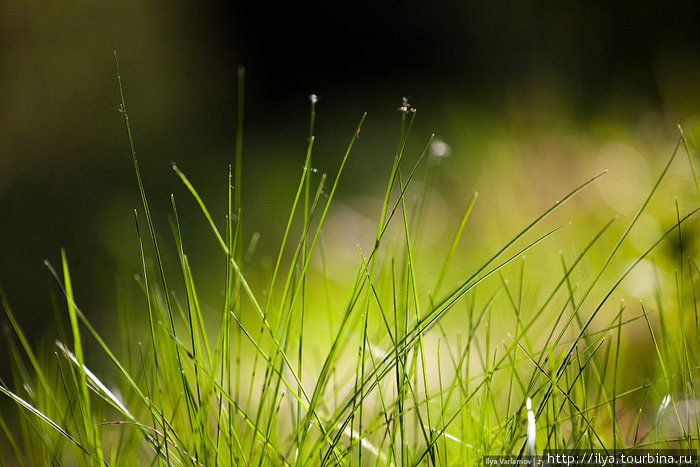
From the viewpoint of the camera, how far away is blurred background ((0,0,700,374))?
2.81 ft

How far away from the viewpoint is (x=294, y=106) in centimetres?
139

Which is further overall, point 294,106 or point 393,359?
point 294,106

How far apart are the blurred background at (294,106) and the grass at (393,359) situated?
8 cm

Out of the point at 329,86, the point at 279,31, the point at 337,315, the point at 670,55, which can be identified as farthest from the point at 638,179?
the point at 279,31

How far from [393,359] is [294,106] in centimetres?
122

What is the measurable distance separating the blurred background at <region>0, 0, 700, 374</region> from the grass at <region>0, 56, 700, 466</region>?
83 mm

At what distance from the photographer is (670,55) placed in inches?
48.0

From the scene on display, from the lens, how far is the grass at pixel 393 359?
0.22 metres

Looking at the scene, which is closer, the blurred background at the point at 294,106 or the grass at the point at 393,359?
the grass at the point at 393,359

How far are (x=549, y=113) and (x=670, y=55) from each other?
45 centimetres

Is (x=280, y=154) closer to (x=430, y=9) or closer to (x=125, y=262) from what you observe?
(x=125, y=262)

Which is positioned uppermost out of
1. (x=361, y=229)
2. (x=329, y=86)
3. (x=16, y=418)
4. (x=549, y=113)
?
(x=329, y=86)

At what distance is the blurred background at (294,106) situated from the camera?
0.85 metres

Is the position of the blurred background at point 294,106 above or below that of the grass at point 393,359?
above
